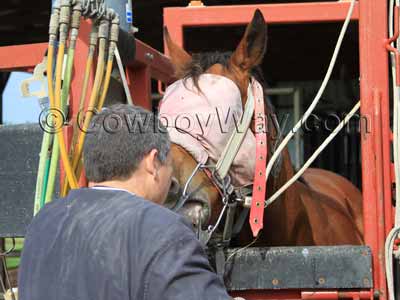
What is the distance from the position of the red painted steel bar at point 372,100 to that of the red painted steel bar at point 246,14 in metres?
0.86

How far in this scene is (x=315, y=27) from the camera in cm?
674

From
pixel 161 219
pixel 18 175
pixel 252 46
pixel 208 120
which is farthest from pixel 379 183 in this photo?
pixel 18 175

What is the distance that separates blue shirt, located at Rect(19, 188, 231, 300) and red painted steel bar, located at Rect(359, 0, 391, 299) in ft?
3.49

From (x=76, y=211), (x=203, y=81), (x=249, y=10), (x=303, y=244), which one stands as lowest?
(x=303, y=244)

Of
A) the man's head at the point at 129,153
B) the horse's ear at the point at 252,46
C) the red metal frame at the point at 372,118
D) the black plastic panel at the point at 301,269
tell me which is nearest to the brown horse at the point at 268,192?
the horse's ear at the point at 252,46

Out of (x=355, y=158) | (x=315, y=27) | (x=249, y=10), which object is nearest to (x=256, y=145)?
(x=249, y=10)

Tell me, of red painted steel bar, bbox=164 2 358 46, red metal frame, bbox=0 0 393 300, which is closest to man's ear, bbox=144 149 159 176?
red metal frame, bbox=0 0 393 300

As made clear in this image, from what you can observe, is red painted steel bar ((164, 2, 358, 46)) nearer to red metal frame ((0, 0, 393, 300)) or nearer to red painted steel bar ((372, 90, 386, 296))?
red metal frame ((0, 0, 393, 300))

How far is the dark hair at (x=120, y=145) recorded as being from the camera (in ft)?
5.01

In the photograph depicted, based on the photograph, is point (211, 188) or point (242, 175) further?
point (242, 175)

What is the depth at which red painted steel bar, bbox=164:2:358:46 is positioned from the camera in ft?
11.1

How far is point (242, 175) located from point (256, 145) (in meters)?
0.13

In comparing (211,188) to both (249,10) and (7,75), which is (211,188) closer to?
(249,10)

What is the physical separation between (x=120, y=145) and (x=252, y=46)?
130cm
